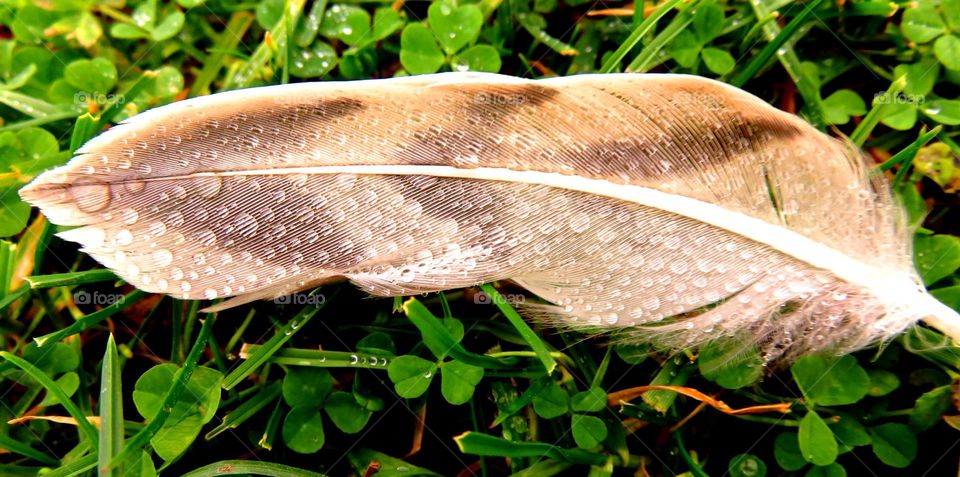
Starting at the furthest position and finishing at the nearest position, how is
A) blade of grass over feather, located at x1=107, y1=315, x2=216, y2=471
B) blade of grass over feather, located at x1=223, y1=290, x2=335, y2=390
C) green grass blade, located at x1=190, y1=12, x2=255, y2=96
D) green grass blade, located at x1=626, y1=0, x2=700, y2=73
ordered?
1. green grass blade, located at x1=190, y1=12, x2=255, y2=96
2. green grass blade, located at x1=626, y1=0, x2=700, y2=73
3. blade of grass over feather, located at x1=223, y1=290, x2=335, y2=390
4. blade of grass over feather, located at x1=107, y1=315, x2=216, y2=471

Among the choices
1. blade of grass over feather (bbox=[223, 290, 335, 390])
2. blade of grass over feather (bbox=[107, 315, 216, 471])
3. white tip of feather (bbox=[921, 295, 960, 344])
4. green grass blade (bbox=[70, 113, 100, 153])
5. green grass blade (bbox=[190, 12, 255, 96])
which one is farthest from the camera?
green grass blade (bbox=[190, 12, 255, 96])

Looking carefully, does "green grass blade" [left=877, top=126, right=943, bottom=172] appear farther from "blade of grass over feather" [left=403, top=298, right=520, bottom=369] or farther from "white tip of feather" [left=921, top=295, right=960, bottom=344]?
"blade of grass over feather" [left=403, top=298, right=520, bottom=369]

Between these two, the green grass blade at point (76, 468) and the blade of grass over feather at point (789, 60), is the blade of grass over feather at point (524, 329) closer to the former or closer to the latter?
the blade of grass over feather at point (789, 60)

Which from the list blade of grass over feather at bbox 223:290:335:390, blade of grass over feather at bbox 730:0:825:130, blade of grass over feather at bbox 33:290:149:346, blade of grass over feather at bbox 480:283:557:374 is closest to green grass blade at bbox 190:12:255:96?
blade of grass over feather at bbox 33:290:149:346

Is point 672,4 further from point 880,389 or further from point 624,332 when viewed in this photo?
point 880,389

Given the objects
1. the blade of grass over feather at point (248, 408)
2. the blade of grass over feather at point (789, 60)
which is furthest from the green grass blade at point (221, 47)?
the blade of grass over feather at point (789, 60)

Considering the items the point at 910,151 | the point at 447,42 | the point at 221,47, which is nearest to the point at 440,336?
the point at 447,42

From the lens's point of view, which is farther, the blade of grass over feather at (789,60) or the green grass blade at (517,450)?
the blade of grass over feather at (789,60)
